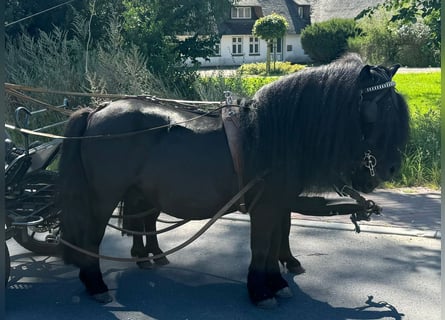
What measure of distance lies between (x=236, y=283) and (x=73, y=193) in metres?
1.51

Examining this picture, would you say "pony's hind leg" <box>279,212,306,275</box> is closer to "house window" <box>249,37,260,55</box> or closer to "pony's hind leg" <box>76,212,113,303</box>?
"pony's hind leg" <box>76,212,113,303</box>

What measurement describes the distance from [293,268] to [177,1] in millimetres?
9024

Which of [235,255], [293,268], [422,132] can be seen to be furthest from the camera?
[422,132]

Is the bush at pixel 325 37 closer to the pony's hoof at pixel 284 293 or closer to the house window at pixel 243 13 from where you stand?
the house window at pixel 243 13

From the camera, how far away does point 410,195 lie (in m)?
8.46

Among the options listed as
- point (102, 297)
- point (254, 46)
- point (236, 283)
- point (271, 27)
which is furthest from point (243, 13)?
point (102, 297)

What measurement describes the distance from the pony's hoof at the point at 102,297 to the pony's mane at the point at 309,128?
1.49 m

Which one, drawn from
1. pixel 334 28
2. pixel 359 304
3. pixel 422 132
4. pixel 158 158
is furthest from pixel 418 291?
pixel 334 28

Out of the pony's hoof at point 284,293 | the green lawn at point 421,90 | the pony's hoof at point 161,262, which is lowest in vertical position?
the pony's hoof at point 161,262

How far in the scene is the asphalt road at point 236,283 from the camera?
4926 mm

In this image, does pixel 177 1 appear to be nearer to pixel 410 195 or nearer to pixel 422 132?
pixel 422 132

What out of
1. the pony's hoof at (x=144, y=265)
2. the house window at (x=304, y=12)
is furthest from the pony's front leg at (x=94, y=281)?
the house window at (x=304, y=12)

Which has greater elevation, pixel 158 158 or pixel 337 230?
pixel 158 158

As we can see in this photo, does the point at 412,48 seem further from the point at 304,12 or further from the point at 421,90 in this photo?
the point at 304,12
